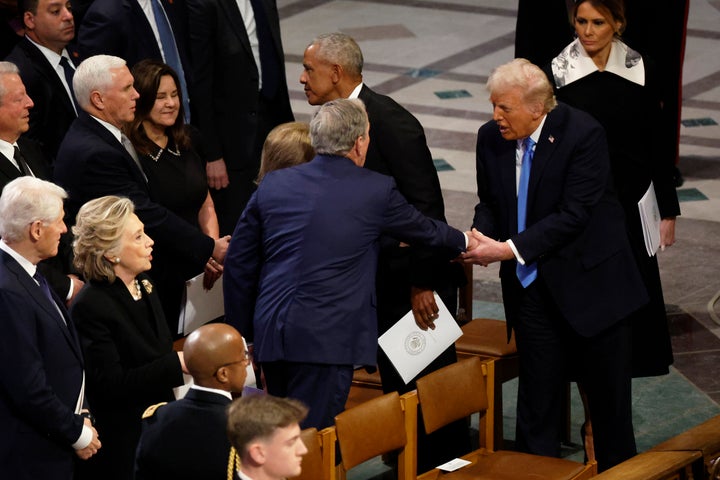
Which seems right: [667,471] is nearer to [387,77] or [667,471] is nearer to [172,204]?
[172,204]

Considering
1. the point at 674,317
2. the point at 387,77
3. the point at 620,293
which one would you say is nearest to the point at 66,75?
the point at 620,293

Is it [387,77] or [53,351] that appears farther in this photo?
[387,77]

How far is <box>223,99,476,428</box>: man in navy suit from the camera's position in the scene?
4797mm

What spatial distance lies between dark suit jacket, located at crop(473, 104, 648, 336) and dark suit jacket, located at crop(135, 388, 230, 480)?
182 centimetres

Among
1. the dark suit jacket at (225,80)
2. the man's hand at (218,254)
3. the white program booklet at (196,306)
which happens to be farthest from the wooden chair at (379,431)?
the dark suit jacket at (225,80)

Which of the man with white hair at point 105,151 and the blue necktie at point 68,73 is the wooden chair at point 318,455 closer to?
the man with white hair at point 105,151

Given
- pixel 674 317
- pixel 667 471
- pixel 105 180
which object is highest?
pixel 105 180

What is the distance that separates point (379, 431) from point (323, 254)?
2.26ft

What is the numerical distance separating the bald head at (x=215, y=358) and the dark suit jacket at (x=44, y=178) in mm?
1528

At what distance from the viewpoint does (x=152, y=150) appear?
5859mm

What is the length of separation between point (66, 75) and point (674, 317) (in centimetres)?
350

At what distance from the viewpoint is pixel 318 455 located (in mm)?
4707

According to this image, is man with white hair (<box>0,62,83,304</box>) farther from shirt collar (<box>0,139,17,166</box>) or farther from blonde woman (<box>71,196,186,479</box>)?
blonde woman (<box>71,196,186,479</box>)

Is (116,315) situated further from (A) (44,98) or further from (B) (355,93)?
(A) (44,98)
